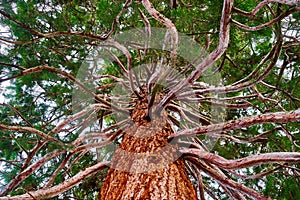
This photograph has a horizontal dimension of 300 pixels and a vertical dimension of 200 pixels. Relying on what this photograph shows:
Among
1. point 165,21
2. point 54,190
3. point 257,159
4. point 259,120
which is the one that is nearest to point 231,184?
point 257,159

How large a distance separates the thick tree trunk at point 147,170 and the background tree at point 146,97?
0.04 feet

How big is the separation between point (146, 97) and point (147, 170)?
1684mm

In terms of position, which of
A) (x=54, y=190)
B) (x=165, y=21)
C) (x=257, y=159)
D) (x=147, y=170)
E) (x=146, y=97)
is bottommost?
(x=54, y=190)

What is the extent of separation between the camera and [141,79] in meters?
4.57

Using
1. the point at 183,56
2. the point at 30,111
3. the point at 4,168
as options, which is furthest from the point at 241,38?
the point at 4,168

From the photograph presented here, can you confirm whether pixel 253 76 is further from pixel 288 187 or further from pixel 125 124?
pixel 125 124

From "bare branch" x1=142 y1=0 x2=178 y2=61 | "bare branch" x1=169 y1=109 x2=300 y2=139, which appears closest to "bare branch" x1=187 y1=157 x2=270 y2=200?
"bare branch" x1=169 y1=109 x2=300 y2=139

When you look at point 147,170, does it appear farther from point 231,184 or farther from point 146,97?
point 146,97

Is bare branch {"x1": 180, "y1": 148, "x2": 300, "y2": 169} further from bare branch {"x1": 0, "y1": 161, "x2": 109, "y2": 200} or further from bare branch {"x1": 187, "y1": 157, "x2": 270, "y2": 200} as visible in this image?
bare branch {"x1": 0, "y1": 161, "x2": 109, "y2": 200}

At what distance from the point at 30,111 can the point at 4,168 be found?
2.87 feet

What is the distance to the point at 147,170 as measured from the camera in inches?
84.0

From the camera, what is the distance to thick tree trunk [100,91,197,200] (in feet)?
6.39

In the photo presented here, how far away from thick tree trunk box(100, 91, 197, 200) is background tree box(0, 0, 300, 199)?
1 centimetres

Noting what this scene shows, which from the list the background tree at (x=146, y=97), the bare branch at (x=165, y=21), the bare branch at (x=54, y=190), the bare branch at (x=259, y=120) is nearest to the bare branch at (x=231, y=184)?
the background tree at (x=146, y=97)
